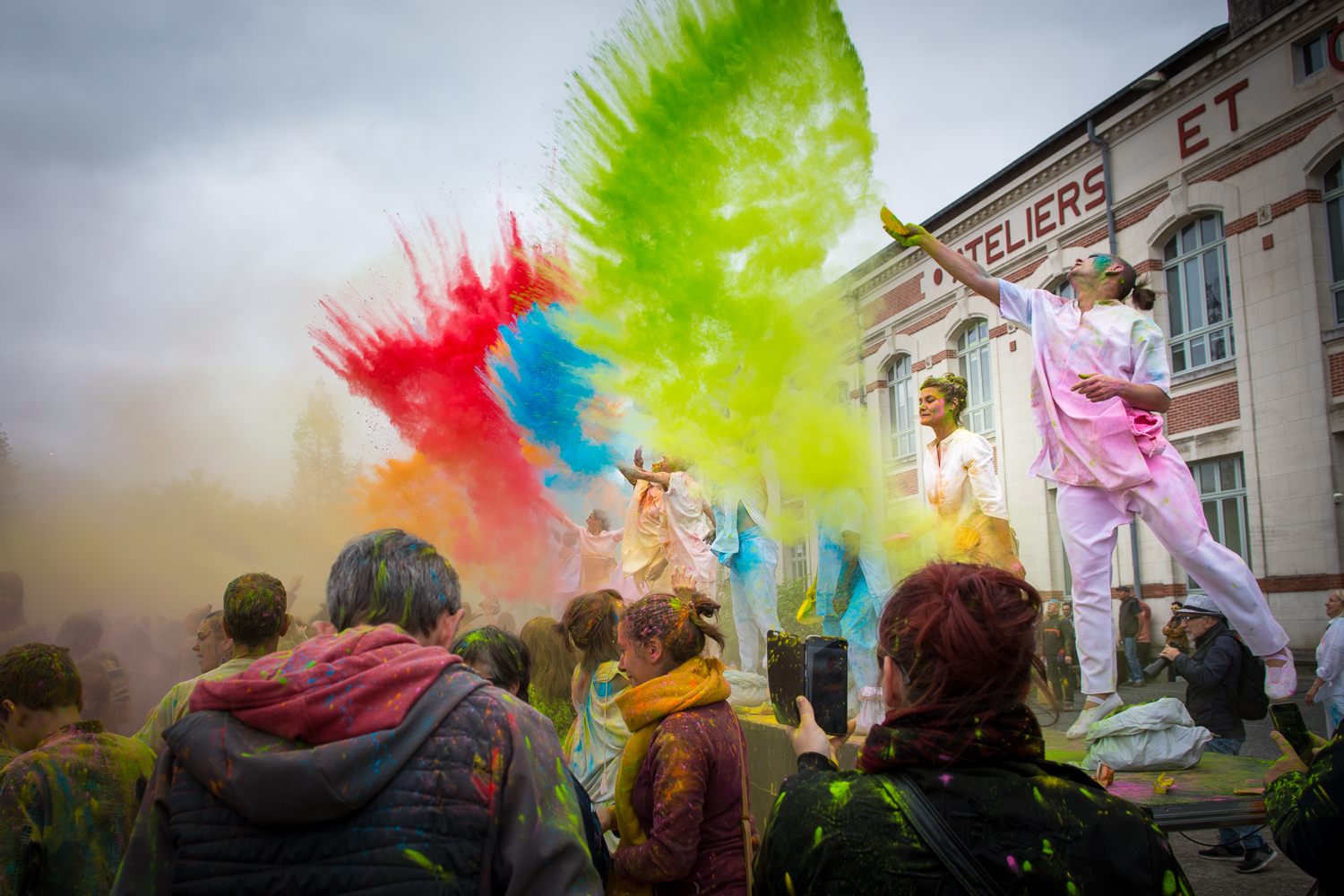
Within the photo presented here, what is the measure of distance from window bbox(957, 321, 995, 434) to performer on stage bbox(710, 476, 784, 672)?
989 centimetres

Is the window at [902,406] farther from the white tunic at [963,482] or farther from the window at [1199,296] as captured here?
the white tunic at [963,482]

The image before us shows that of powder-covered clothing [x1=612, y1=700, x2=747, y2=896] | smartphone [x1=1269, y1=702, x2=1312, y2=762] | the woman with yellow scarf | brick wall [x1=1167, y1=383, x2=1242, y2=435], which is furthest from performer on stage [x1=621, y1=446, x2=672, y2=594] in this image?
brick wall [x1=1167, y1=383, x2=1242, y2=435]

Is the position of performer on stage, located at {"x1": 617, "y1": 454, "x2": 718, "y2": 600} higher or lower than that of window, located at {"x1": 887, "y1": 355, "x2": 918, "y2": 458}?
lower

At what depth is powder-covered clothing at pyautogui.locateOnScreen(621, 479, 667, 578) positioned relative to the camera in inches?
355

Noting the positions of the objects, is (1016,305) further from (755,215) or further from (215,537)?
(215,537)

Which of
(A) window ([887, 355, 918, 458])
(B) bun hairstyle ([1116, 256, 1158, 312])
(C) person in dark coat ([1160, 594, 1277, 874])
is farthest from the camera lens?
(A) window ([887, 355, 918, 458])

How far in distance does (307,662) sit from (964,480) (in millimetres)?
4787

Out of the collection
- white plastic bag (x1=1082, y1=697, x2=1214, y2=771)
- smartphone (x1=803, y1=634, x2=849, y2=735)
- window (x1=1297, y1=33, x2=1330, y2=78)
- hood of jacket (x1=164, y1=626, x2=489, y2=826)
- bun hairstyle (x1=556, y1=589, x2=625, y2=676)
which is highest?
window (x1=1297, y1=33, x2=1330, y2=78)

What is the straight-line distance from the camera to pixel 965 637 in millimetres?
1505

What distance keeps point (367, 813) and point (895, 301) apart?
16496 mm

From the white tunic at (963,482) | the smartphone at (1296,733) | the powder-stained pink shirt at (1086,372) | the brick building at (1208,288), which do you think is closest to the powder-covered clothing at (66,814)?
the smartphone at (1296,733)

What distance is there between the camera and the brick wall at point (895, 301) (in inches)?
635

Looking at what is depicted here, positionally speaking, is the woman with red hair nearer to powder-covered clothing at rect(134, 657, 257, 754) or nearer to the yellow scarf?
the yellow scarf

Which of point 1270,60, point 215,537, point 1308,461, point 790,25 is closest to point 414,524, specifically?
point 215,537
